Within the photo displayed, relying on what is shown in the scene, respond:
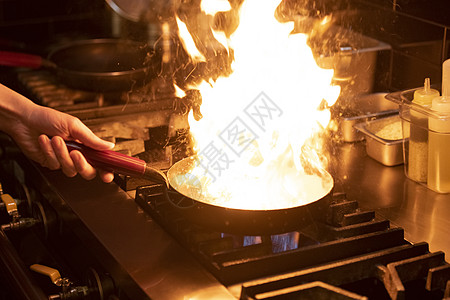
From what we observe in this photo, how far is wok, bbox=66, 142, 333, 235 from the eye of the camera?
1.07 meters

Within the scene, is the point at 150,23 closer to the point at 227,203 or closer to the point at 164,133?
the point at 164,133

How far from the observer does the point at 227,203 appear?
3.85 ft

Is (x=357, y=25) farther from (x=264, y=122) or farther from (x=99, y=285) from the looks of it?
(x=99, y=285)

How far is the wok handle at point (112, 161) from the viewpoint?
120 cm

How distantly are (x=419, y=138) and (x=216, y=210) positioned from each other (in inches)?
21.4

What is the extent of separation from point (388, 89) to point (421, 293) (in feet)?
2.90

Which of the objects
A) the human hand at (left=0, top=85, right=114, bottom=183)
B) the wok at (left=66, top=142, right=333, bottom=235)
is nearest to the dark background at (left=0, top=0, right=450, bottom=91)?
the wok at (left=66, top=142, right=333, bottom=235)

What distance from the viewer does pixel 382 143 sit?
1.48m

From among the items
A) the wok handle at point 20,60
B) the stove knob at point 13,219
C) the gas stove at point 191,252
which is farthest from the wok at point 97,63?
the stove knob at point 13,219

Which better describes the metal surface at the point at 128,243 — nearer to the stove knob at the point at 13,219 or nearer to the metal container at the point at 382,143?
the stove knob at the point at 13,219

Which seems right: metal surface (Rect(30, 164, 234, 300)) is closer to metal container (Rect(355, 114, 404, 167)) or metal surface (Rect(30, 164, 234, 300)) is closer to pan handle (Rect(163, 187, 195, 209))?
pan handle (Rect(163, 187, 195, 209))

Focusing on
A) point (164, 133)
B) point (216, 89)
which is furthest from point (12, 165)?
point (216, 89)

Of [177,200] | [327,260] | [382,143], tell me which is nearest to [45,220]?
[177,200]

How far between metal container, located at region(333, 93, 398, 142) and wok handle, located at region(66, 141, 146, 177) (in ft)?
2.02
